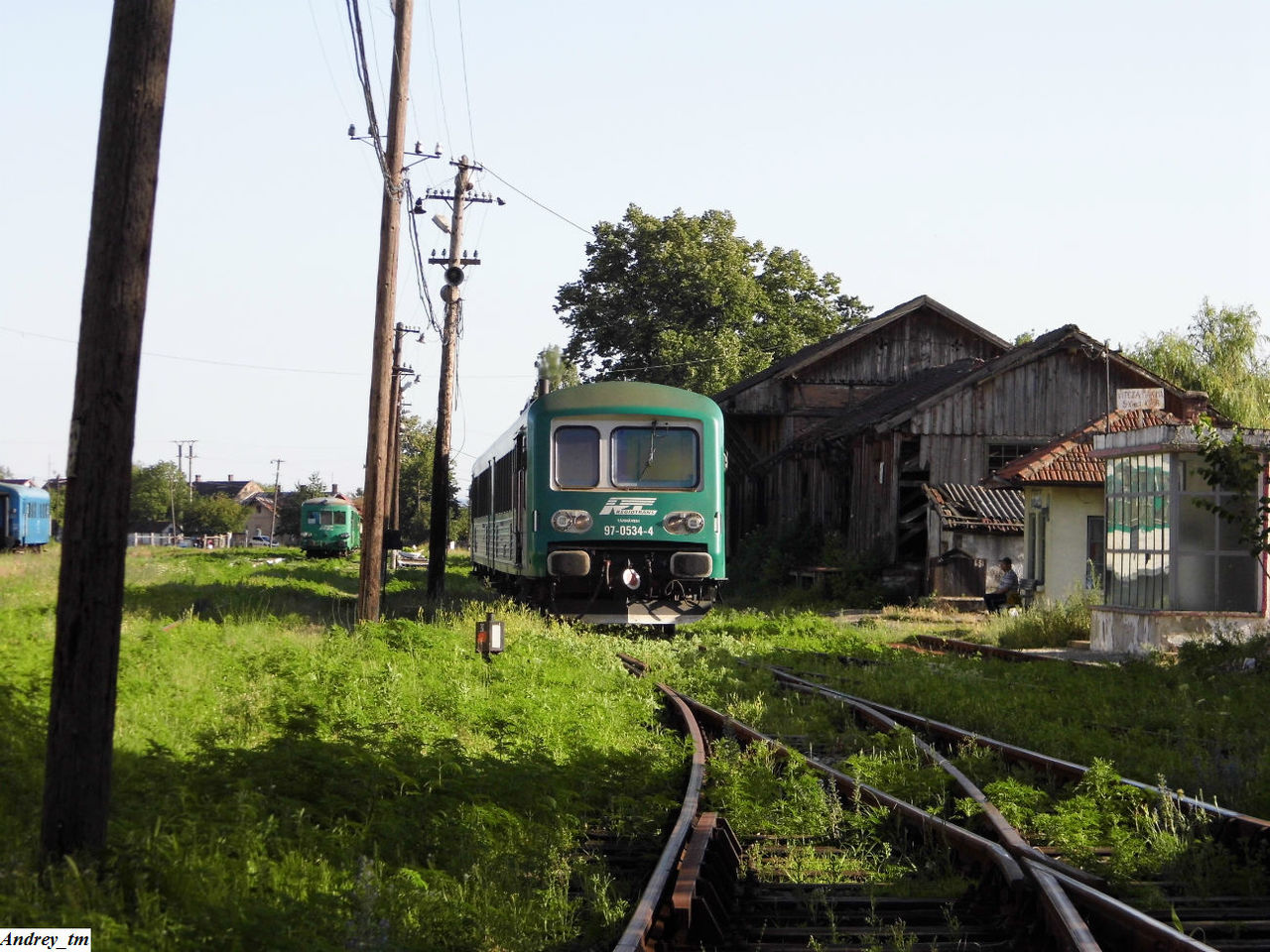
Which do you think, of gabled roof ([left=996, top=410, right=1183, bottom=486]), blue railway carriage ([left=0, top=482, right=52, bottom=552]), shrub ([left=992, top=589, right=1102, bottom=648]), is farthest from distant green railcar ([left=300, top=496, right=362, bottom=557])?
shrub ([left=992, top=589, right=1102, bottom=648])

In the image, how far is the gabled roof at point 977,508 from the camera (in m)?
29.3

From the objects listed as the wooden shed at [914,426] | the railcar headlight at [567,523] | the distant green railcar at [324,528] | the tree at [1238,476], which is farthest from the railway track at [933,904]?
the distant green railcar at [324,528]

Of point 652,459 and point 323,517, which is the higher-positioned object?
point 323,517

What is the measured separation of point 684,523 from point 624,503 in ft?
2.86

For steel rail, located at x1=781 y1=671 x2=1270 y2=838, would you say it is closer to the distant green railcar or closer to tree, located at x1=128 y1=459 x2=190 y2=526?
the distant green railcar

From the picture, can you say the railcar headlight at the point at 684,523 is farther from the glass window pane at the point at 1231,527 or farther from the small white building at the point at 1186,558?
the glass window pane at the point at 1231,527

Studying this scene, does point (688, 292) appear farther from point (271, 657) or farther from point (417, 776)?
point (417, 776)

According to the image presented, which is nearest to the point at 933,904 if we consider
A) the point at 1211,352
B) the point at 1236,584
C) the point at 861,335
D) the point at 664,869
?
the point at 664,869

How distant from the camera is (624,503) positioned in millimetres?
19062

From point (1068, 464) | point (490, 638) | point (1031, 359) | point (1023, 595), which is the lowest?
point (490, 638)

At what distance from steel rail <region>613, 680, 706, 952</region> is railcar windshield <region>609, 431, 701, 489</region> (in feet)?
29.3

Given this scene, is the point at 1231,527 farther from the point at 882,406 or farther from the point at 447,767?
the point at 882,406

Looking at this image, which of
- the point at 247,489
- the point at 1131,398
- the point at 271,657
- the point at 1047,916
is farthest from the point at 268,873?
the point at 247,489

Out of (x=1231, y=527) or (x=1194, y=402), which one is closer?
(x=1231, y=527)
